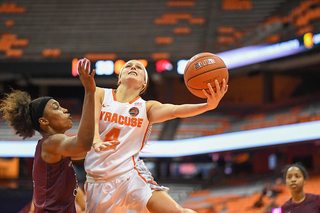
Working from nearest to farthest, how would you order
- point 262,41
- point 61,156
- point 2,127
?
point 61,156 → point 262,41 → point 2,127

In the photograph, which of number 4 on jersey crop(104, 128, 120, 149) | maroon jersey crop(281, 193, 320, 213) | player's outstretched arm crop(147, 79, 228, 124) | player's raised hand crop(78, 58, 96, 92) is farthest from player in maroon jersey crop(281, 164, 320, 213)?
player's raised hand crop(78, 58, 96, 92)

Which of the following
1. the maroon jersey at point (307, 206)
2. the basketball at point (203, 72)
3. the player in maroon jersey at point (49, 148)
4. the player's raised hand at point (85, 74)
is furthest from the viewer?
the maroon jersey at point (307, 206)

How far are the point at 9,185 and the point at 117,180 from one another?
1132cm

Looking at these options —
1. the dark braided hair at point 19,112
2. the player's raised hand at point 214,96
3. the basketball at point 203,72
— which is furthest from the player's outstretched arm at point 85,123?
the basketball at point 203,72

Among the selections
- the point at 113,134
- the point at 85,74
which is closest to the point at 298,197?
the point at 113,134

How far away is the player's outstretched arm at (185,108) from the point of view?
2969mm

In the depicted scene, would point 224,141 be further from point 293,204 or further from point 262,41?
point 293,204

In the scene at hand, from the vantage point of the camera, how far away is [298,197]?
455 centimetres

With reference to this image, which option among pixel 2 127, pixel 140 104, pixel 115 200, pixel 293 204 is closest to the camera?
pixel 115 200

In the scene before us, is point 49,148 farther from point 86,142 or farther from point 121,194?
point 121,194

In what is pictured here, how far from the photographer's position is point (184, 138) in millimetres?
13156

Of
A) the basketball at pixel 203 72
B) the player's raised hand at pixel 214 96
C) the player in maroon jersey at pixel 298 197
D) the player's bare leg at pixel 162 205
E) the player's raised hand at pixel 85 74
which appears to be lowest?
the player's bare leg at pixel 162 205

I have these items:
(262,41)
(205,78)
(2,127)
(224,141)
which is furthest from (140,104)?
(2,127)

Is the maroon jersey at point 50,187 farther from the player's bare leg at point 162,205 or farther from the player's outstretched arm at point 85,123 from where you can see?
the player's bare leg at point 162,205
